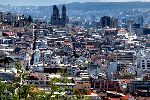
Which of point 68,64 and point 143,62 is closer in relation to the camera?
point 68,64

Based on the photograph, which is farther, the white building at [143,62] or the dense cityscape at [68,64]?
the white building at [143,62]

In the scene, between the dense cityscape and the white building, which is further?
the white building

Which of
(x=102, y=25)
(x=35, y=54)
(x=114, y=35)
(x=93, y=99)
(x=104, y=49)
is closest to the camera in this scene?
(x=93, y=99)

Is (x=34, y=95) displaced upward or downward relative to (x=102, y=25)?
upward

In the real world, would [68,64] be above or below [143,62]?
above

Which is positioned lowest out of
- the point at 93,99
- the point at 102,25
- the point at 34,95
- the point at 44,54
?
the point at 102,25

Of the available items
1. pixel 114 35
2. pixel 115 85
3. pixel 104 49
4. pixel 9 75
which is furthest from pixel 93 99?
pixel 114 35

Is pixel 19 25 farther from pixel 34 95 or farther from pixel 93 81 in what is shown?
pixel 34 95

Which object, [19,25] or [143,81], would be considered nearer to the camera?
[143,81]
